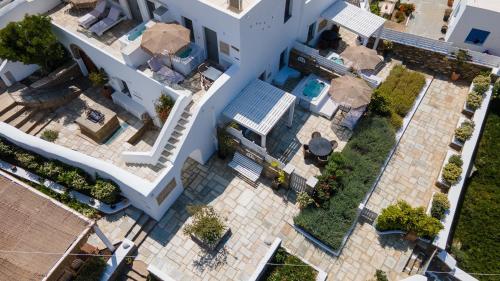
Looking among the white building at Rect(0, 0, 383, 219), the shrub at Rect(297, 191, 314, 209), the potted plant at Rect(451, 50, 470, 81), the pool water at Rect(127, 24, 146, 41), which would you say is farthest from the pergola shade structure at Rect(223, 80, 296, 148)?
the potted plant at Rect(451, 50, 470, 81)

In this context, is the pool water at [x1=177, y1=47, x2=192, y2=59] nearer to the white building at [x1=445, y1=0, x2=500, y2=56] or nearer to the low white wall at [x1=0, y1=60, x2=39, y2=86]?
the low white wall at [x1=0, y1=60, x2=39, y2=86]

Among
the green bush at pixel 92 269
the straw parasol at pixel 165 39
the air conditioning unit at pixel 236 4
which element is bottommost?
the green bush at pixel 92 269

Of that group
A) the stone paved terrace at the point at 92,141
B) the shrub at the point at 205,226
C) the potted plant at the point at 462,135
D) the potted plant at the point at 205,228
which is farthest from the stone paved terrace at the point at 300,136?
the stone paved terrace at the point at 92,141

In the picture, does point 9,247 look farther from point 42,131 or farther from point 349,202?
point 349,202

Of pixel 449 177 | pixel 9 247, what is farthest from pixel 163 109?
pixel 449 177

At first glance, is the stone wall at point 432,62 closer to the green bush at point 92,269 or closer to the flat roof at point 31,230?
the green bush at point 92,269

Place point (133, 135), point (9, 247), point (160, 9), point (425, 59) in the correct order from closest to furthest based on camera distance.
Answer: point (9, 247), point (160, 9), point (133, 135), point (425, 59)
